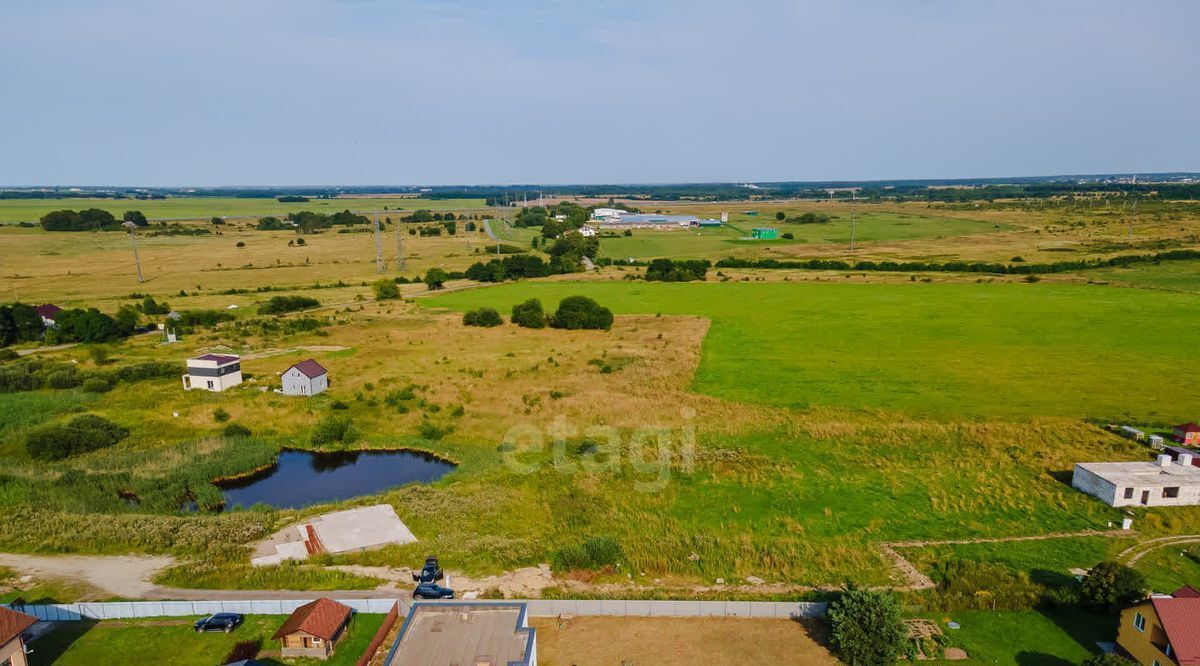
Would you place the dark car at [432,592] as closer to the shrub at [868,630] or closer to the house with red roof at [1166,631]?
the shrub at [868,630]

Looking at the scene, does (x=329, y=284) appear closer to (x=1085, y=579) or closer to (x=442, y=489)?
(x=442, y=489)

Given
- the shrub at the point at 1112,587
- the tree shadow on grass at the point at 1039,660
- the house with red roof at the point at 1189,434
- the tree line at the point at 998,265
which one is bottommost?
the tree shadow on grass at the point at 1039,660

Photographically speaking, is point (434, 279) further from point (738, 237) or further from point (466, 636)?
point (738, 237)

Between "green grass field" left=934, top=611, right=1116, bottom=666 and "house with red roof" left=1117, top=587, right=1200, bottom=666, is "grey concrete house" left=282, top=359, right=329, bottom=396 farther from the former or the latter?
"house with red roof" left=1117, top=587, right=1200, bottom=666

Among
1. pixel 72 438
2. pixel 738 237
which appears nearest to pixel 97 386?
pixel 72 438

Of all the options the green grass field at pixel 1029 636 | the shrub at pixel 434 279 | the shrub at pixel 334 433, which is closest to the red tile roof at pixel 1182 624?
the green grass field at pixel 1029 636

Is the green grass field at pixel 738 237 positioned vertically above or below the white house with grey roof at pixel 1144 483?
above
